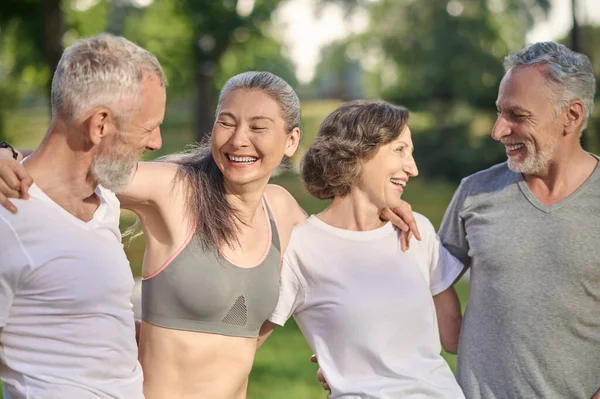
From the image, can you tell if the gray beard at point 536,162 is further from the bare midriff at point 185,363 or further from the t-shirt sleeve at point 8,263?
the t-shirt sleeve at point 8,263

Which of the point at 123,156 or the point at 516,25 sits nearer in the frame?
the point at 123,156

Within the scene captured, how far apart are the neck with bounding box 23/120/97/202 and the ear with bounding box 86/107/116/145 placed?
4 cm

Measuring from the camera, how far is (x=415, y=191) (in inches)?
1001

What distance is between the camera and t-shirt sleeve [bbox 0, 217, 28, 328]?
2480mm

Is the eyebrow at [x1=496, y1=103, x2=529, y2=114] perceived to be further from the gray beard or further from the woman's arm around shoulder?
the woman's arm around shoulder

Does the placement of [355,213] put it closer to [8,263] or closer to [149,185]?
[149,185]

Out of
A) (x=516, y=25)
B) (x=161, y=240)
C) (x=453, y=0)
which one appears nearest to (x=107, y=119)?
(x=161, y=240)

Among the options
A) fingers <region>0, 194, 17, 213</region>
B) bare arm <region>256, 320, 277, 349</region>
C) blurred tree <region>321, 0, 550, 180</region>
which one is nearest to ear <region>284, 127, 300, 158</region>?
bare arm <region>256, 320, 277, 349</region>

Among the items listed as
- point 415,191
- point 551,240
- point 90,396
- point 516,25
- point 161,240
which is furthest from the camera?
point 516,25

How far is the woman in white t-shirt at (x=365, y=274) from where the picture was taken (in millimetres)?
3393

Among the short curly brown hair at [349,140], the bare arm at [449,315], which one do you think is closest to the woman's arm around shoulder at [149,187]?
the short curly brown hair at [349,140]

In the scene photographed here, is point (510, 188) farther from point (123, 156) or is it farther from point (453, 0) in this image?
point (453, 0)

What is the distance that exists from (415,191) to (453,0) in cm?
622

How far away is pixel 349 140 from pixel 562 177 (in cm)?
90
